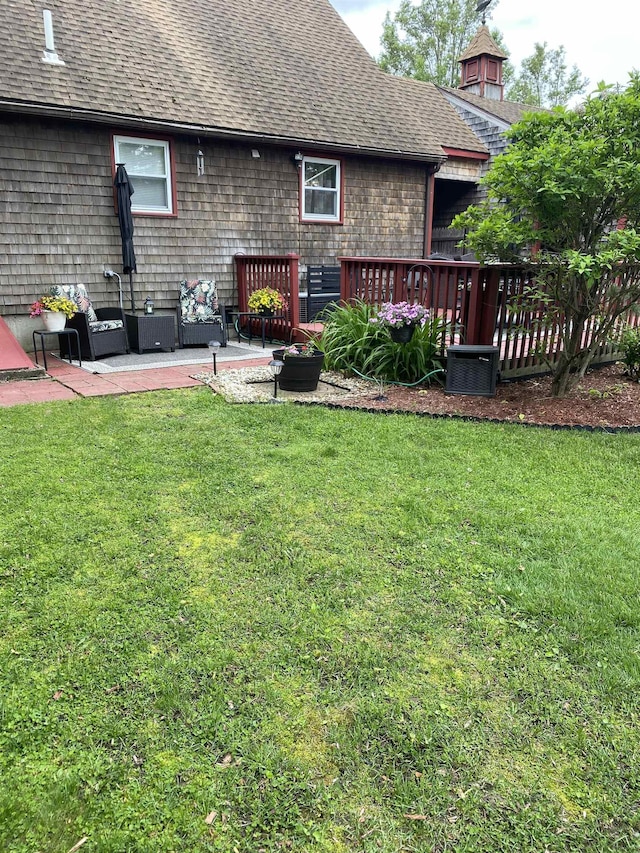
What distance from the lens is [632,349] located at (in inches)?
246

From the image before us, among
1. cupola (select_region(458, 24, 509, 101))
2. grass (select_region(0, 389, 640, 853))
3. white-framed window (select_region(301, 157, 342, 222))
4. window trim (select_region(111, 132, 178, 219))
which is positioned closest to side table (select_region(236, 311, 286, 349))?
Result: window trim (select_region(111, 132, 178, 219))

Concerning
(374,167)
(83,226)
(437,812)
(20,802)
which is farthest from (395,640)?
(374,167)

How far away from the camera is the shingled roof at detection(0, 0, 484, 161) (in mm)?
8133

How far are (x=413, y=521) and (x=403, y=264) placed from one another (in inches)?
164

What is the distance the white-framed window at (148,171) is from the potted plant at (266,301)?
6.72 feet

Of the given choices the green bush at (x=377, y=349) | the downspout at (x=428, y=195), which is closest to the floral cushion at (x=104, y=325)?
the green bush at (x=377, y=349)

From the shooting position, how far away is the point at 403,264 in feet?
21.8

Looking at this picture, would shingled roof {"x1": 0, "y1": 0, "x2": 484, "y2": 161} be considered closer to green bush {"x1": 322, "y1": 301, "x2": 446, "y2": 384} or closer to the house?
the house

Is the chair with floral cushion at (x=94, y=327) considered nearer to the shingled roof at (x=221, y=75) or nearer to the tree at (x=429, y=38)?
the shingled roof at (x=221, y=75)

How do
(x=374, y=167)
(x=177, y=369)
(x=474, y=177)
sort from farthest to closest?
(x=474, y=177) → (x=374, y=167) → (x=177, y=369)

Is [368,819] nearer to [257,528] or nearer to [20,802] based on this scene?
[20,802]

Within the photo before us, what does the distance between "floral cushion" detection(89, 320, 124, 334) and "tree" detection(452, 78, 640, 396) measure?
4.50 m

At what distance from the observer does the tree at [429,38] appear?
102 ft

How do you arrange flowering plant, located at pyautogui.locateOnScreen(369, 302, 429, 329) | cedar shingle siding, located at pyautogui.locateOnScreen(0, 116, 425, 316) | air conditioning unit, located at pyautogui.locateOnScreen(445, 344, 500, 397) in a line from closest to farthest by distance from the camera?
air conditioning unit, located at pyautogui.locateOnScreen(445, 344, 500, 397) → flowering plant, located at pyautogui.locateOnScreen(369, 302, 429, 329) → cedar shingle siding, located at pyautogui.locateOnScreen(0, 116, 425, 316)
